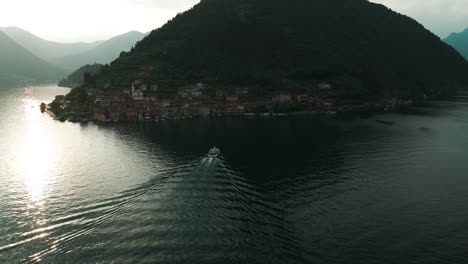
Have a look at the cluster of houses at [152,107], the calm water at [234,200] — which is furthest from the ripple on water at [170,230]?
the cluster of houses at [152,107]

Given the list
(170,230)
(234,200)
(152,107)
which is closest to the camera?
(170,230)

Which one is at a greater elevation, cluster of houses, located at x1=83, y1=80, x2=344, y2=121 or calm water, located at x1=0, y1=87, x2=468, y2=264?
cluster of houses, located at x1=83, y1=80, x2=344, y2=121

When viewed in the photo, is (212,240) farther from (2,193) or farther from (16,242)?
(2,193)

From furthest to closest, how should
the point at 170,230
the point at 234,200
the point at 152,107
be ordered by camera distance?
the point at 152,107
the point at 234,200
the point at 170,230

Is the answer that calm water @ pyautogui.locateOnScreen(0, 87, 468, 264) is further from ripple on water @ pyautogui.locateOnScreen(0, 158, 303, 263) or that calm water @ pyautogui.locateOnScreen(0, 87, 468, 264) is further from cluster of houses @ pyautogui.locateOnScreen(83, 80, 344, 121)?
cluster of houses @ pyautogui.locateOnScreen(83, 80, 344, 121)

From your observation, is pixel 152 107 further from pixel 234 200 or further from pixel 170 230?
pixel 170 230

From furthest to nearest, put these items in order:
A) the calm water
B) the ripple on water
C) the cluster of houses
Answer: the cluster of houses
the calm water
the ripple on water

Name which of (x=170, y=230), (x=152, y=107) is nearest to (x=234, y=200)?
(x=170, y=230)

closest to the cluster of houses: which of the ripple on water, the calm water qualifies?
the calm water

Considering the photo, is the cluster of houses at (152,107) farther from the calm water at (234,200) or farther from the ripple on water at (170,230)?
the ripple on water at (170,230)
